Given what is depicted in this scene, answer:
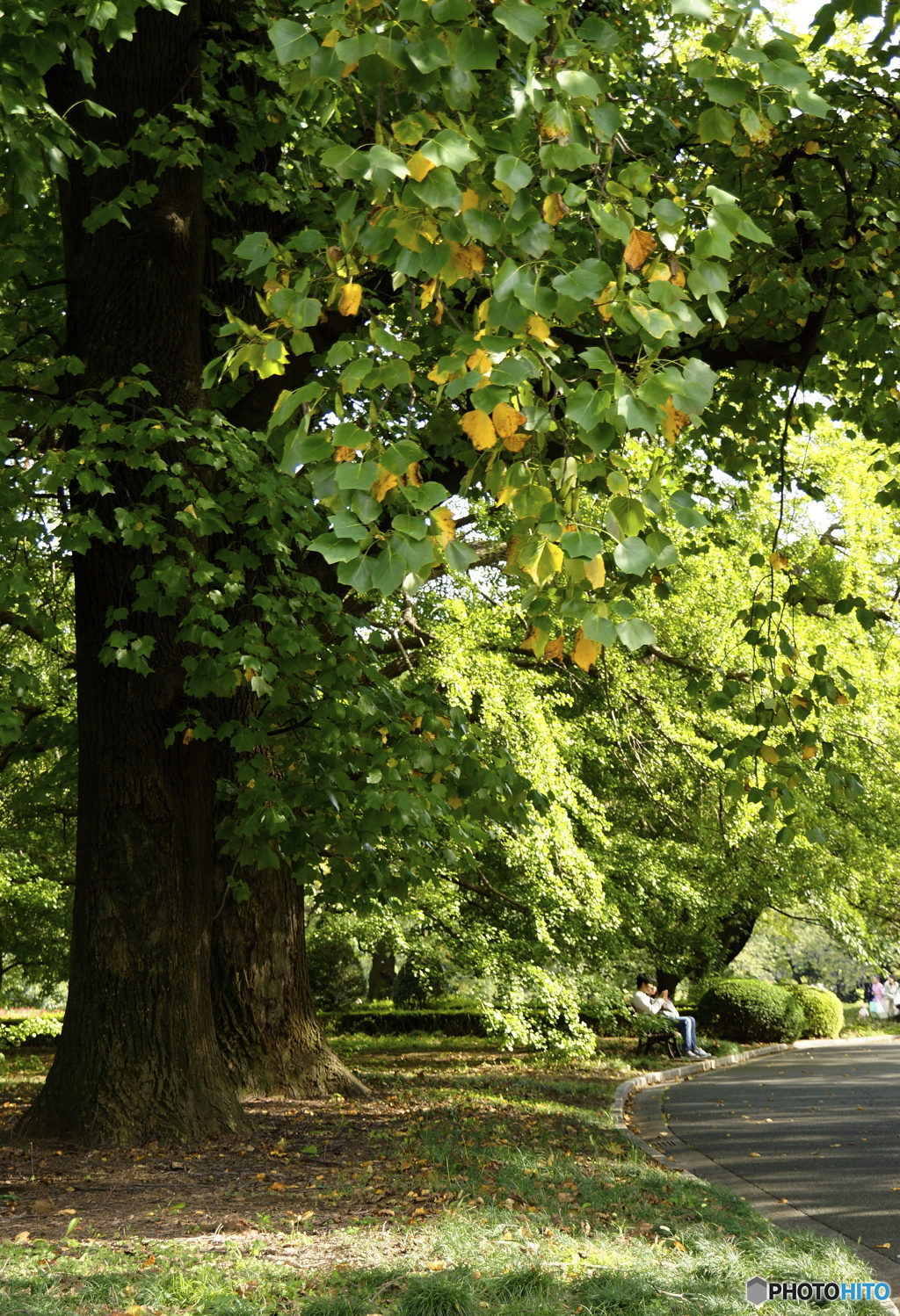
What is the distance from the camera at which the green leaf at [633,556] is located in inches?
100

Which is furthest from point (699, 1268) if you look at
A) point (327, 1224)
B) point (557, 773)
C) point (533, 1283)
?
point (557, 773)

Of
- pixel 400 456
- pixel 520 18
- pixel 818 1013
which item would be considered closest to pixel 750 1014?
pixel 818 1013

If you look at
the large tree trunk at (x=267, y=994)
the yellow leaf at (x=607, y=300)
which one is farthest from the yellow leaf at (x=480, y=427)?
the large tree trunk at (x=267, y=994)

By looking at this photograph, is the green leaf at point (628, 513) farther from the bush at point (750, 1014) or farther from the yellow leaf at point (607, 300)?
the bush at point (750, 1014)

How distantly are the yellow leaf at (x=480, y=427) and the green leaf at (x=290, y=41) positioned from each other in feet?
3.09

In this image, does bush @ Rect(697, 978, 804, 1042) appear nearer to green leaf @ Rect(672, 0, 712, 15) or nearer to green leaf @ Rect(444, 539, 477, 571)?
green leaf @ Rect(444, 539, 477, 571)

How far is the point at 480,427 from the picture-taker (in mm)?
2732

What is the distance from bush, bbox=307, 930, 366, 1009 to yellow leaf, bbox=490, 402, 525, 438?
2365 centimetres

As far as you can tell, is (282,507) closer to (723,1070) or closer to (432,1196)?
(432,1196)

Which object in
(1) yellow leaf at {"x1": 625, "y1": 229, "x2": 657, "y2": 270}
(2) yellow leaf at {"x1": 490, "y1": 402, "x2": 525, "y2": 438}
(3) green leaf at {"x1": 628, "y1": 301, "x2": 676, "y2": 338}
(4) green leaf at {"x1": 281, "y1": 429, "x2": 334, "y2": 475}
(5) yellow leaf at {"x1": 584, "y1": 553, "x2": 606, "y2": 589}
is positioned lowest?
(5) yellow leaf at {"x1": 584, "y1": 553, "x2": 606, "y2": 589}

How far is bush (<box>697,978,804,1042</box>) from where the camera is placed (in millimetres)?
22203

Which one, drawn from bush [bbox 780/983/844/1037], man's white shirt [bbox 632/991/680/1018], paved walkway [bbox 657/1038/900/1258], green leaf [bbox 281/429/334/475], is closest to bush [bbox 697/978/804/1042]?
bush [bbox 780/983/844/1037]

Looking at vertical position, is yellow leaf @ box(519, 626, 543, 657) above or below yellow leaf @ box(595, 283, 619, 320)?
below

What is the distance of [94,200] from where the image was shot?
287 inches
